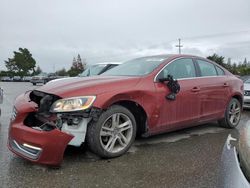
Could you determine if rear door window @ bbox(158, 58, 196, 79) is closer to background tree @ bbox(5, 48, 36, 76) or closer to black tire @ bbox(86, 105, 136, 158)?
black tire @ bbox(86, 105, 136, 158)

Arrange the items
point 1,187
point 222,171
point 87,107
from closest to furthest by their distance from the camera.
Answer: point 222,171 → point 1,187 → point 87,107

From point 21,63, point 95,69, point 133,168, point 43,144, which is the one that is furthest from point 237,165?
point 21,63

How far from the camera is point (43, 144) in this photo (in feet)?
11.4

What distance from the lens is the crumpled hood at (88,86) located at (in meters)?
3.89

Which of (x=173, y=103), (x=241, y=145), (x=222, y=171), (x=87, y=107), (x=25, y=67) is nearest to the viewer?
(x=241, y=145)

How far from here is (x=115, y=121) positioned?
4098 millimetres

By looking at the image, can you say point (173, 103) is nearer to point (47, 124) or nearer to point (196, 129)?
point (196, 129)

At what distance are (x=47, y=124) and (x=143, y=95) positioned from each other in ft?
4.59

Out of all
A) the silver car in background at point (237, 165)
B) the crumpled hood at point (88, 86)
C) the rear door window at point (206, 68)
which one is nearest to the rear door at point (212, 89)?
the rear door window at point (206, 68)

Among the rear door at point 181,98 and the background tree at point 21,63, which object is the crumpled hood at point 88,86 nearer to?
the rear door at point 181,98

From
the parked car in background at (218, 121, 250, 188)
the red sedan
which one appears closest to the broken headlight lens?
the red sedan

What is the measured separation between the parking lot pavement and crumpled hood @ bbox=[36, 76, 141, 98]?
35.5 inches

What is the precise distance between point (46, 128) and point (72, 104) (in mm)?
423

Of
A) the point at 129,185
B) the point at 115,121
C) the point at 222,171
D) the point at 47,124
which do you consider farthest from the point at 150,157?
the point at 222,171
